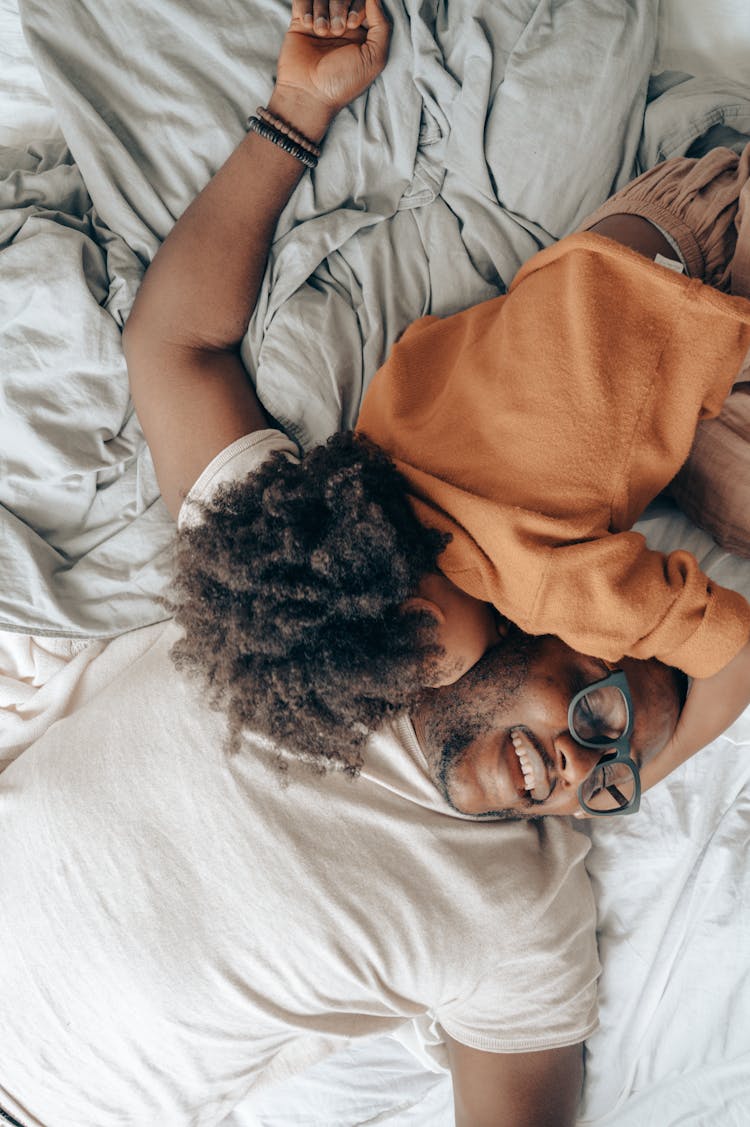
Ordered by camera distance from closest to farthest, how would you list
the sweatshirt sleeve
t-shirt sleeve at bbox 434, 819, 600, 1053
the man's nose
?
the sweatshirt sleeve, the man's nose, t-shirt sleeve at bbox 434, 819, 600, 1053

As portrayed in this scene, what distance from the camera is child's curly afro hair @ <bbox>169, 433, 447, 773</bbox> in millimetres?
874

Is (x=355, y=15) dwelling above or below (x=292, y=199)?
above

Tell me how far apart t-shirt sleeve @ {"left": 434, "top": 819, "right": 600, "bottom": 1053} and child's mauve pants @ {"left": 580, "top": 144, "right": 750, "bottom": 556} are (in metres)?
0.55

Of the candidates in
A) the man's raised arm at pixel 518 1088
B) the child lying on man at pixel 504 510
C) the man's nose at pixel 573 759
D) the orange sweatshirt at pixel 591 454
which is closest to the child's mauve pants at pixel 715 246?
the child lying on man at pixel 504 510

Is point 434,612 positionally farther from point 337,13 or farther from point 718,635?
point 337,13

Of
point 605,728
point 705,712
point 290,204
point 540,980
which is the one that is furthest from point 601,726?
point 290,204

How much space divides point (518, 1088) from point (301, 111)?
4.73 feet

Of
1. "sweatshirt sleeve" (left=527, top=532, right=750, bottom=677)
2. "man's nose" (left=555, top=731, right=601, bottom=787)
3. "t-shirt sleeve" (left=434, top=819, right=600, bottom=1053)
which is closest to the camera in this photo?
"sweatshirt sleeve" (left=527, top=532, right=750, bottom=677)

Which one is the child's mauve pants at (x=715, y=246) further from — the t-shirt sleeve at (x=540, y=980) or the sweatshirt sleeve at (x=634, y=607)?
the t-shirt sleeve at (x=540, y=980)

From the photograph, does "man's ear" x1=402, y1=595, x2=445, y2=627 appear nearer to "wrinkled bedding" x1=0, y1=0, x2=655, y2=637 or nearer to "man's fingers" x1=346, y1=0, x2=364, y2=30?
"wrinkled bedding" x1=0, y1=0, x2=655, y2=637

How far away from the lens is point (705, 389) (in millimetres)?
903

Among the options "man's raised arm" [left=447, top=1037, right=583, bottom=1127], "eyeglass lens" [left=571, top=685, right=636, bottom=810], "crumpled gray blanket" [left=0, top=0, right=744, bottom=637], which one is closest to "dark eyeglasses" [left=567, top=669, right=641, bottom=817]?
"eyeglass lens" [left=571, top=685, right=636, bottom=810]

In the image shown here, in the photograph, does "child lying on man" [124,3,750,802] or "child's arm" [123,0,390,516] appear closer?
"child lying on man" [124,3,750,802]

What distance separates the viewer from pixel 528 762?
1021 millimetres
